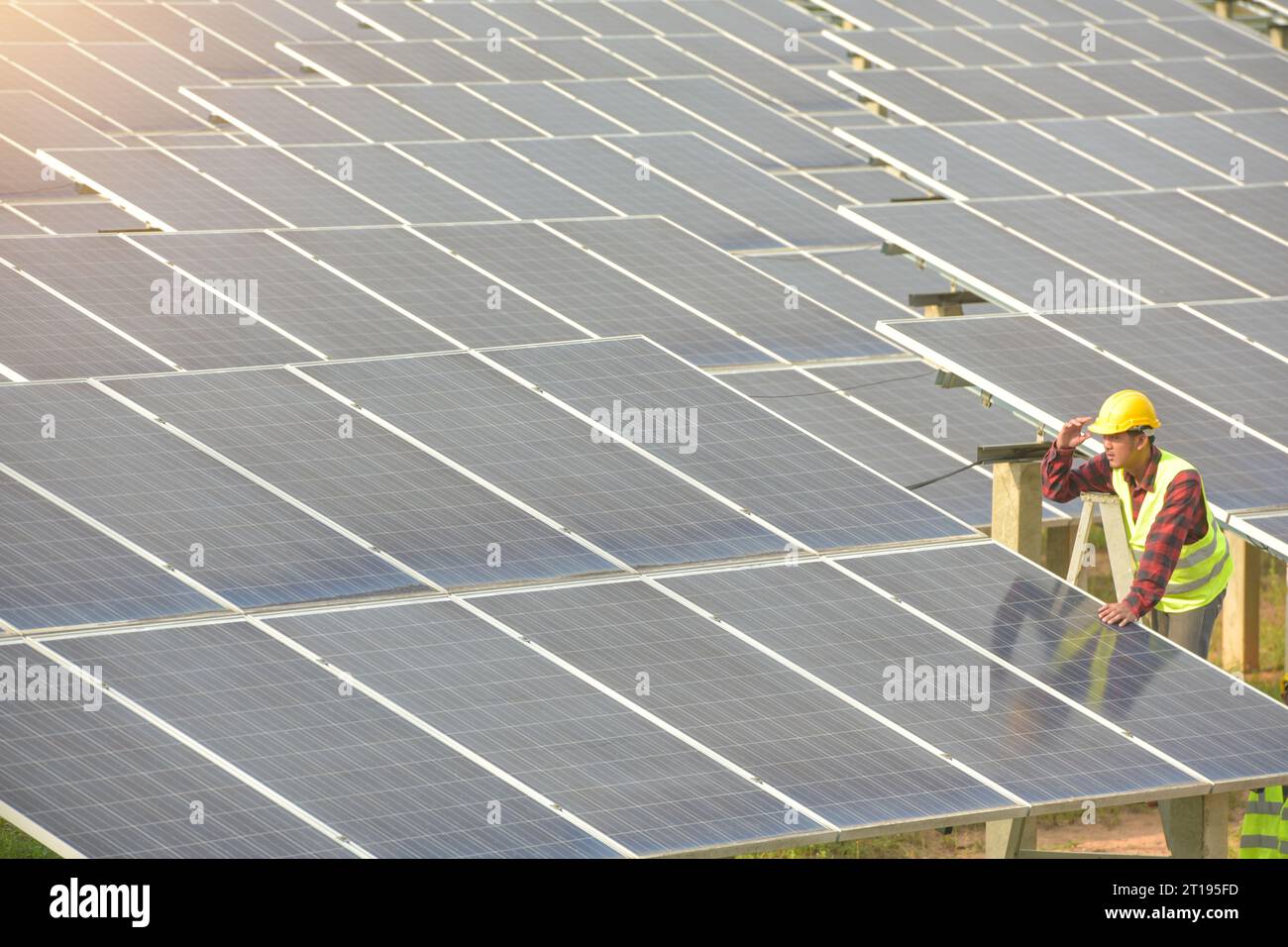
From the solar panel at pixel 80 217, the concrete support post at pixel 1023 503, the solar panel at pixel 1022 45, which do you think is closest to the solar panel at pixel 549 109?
the solar panel at pixel 80 217

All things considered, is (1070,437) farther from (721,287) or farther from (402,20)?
(402,20)

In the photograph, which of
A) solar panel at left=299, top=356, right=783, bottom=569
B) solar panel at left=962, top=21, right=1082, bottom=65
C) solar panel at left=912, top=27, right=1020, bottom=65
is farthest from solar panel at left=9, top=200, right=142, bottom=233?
solar panel at left=962, top=21, right=1082, bottom=65

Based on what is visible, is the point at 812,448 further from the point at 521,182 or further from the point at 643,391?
the point at 521,182

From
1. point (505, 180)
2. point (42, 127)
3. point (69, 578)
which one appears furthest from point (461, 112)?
point (69, 578)

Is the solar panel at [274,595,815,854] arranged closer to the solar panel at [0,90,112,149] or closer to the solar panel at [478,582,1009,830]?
the solar panel at [478,582,1009,830]

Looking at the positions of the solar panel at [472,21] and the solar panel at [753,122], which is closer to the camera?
the solar panel at [753,122]

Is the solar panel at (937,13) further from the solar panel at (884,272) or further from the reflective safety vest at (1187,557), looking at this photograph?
the reflective safety vest at (1187,557)
